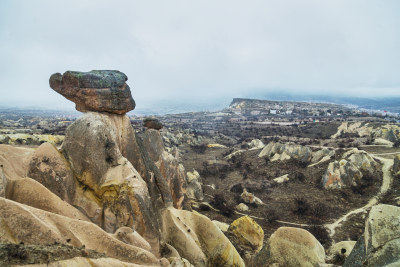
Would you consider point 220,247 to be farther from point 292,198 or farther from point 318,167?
point 318,167

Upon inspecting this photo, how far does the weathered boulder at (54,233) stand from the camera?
207 inches

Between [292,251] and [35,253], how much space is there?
9606 millimetres

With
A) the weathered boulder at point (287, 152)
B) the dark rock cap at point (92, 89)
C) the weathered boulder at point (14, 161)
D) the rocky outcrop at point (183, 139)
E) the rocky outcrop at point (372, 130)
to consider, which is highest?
the dark rock cap at point (92, 89)

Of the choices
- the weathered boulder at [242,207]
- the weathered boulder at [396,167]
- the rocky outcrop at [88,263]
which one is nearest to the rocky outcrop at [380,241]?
the rocky outcrop at [88,263]

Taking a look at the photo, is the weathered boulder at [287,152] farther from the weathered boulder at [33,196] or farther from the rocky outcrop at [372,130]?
the weathered boulder at [33,196]

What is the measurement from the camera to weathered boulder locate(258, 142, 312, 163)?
125ft

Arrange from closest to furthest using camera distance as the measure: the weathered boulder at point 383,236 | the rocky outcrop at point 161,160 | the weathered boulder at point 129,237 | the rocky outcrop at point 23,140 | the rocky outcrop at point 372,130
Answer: the weathered boulder at point 383,236
the weathered boulder at point 129,237
the rocky outcrop at point 161,160
the rocky outcrop at point 23,140
the rocky outcrop at point 372,130

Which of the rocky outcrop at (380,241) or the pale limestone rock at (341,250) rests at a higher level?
the rocky outcrop at (380,241)

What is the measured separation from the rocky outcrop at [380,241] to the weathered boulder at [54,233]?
222 inches

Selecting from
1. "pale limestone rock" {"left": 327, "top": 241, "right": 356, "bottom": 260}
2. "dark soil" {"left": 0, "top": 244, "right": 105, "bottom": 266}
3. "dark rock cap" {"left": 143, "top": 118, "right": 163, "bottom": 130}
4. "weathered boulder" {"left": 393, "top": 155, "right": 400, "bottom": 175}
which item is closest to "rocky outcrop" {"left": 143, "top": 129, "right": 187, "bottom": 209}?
"dark rock cap" {"left": 143, "top": 118, "right": 163, "bottom": 130}

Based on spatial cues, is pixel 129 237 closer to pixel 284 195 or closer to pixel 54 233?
pixel 54 233

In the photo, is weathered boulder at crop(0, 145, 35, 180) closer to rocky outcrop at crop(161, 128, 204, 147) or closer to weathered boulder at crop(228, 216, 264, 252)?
weathered boulder at crop(228, 216, 264, 252)

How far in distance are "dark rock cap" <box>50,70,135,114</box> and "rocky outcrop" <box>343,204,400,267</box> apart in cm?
957

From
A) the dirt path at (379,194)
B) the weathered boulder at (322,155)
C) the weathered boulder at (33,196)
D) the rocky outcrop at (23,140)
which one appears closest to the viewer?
the weathered boulder at (33,196)
